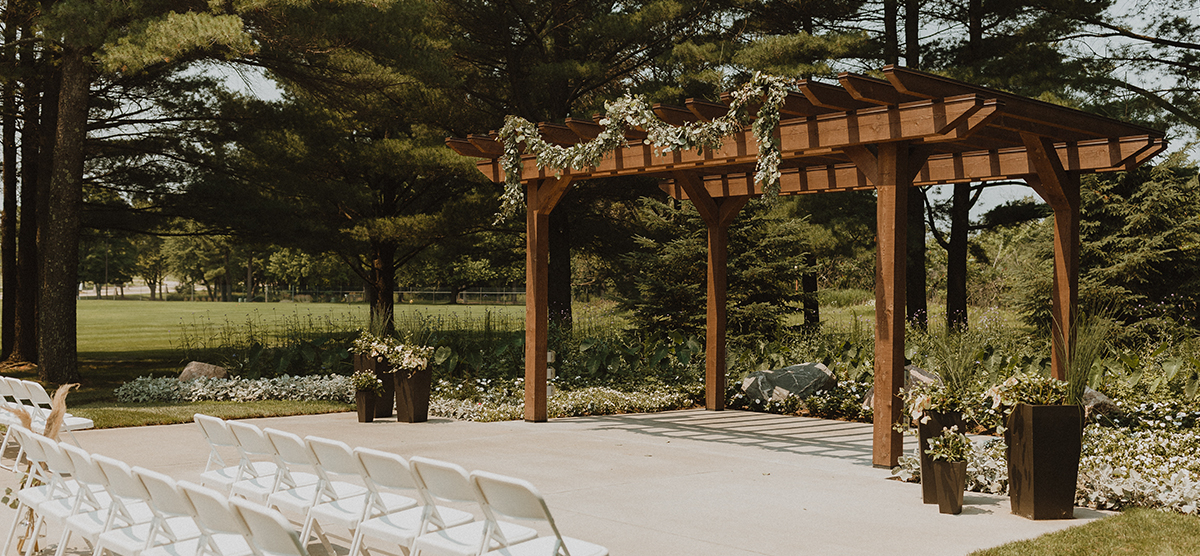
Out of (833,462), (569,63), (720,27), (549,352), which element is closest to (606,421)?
(549,352)

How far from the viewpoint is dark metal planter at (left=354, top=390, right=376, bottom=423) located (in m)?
9.91

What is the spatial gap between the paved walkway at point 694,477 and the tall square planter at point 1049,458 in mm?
127

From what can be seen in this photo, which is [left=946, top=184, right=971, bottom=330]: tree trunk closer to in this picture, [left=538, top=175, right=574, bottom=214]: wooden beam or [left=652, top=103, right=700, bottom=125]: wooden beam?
[left=538, top=175, right=574, bottom=214]: wooden beam

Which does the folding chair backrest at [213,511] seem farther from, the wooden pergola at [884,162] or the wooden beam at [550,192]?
the wooden beam at [550,192]

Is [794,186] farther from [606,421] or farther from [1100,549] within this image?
[1100,549]

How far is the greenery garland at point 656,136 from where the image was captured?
7520 millimetres

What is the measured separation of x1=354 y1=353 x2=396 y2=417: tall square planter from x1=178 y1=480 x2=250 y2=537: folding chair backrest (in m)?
6.86

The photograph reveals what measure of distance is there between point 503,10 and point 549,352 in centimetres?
931

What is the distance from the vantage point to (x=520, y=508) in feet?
10.9

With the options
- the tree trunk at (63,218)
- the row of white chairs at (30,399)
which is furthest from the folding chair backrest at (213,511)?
the tree trunk at (63,218)

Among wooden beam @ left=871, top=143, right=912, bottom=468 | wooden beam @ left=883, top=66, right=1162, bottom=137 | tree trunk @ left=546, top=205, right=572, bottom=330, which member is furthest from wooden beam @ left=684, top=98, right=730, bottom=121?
tree trunk @ left=546, top=205, right=572, bottom=330

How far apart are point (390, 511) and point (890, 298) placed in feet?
14.8

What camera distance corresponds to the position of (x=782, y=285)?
1698cm

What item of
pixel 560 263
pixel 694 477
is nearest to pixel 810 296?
pixel 560 263
